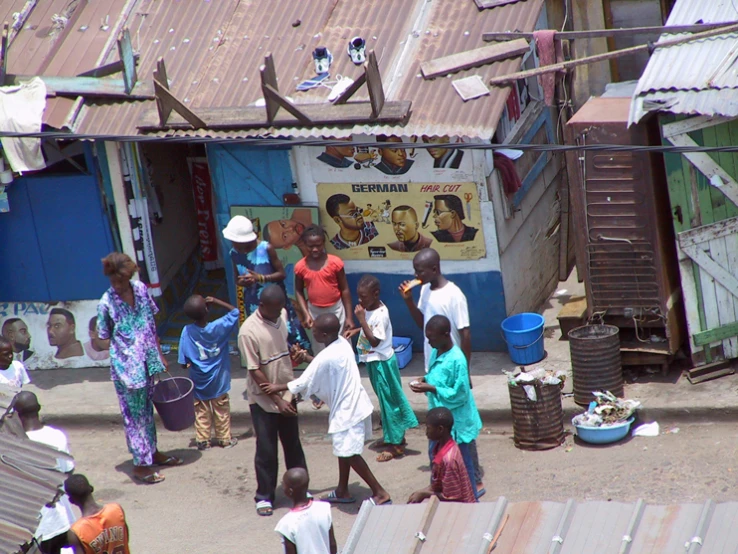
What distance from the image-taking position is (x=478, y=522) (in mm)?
5398

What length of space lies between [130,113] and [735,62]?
5.76 meters

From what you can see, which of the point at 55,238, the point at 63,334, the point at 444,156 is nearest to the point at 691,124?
the point at 444,156

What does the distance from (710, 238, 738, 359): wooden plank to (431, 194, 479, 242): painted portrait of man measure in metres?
2.22

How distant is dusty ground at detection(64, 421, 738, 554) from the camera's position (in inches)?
333

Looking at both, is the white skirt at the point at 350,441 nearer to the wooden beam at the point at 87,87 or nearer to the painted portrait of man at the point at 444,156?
the painted portrait of man at the point at 444,156

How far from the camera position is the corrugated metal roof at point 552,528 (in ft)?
16.6

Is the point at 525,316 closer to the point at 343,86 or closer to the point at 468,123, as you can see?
the point at 468,123

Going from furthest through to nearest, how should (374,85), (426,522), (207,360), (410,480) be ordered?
(374,85) → (207,360) → (410,480) → (426,522)

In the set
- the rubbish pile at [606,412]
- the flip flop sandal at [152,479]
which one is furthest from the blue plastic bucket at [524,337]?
the flip flop sandal at [152,479]

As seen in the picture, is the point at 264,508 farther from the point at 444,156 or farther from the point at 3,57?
the point at 3,57

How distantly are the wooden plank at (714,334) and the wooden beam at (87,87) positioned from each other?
5825mm

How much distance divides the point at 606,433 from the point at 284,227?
152 inches

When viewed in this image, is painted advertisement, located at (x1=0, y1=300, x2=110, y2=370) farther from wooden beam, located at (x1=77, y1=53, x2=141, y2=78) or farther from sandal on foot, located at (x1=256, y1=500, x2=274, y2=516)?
sandal on foot, located at (x1=256, y1=500, x2=274, y2=516)

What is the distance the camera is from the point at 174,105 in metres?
10.5
